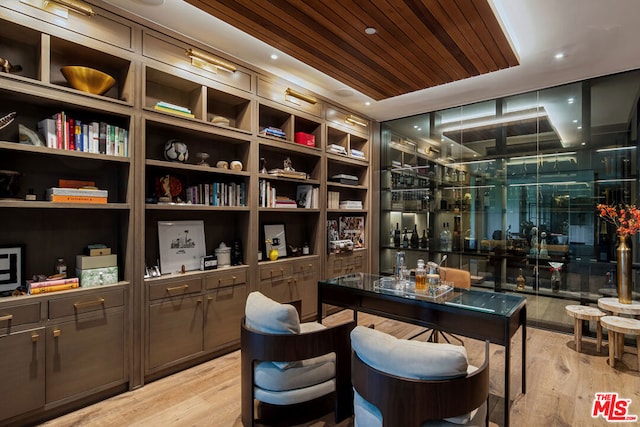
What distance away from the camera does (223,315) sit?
3.32m

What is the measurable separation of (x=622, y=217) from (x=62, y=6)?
5317 mm

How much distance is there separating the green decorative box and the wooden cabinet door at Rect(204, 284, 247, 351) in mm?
829

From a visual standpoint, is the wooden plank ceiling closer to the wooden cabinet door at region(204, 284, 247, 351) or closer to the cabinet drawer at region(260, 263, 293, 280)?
the cabinet drawer at region(260, 263, 293, 280)

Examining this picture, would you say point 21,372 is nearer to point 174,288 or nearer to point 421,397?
point 174,288

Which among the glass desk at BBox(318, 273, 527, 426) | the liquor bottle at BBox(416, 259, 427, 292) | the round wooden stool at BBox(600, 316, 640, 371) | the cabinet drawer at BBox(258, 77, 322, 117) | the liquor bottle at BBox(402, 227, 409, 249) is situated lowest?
the round wooden stool at BBox(600, 316, 640, 371)

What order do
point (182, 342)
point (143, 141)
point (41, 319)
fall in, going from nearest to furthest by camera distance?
point (41, 319) → point (143, 141) → point (182, 342)

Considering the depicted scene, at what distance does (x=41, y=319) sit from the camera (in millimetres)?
2270

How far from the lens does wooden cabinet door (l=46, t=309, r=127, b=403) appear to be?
2.33 meters

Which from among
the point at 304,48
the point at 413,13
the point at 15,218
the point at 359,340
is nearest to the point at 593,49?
the point at 413,13

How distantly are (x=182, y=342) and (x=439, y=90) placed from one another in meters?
4.01

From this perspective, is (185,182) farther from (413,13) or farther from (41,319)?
(413,13)

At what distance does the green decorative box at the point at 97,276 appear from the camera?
254 centimetres

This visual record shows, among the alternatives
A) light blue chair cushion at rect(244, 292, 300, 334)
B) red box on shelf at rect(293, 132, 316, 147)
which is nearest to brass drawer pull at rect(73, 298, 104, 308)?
light blue chair cushion at rect(244, 292, 300, 334)

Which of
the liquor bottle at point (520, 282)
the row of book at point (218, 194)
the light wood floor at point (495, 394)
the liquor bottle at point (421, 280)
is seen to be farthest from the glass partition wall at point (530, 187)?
the row of book at point (218, 194)
